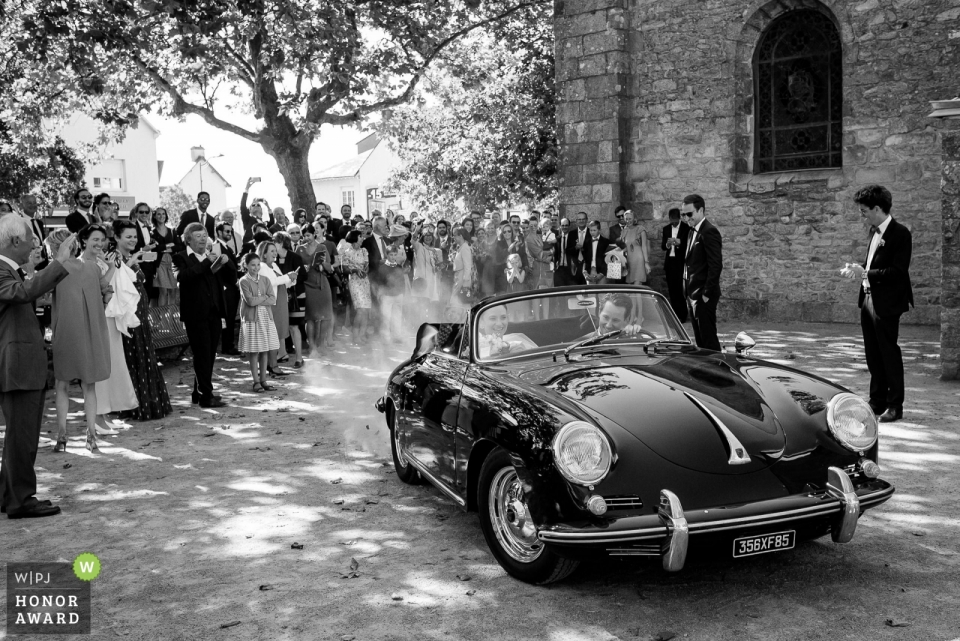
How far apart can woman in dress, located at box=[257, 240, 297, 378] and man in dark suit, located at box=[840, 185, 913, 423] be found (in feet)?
22.3

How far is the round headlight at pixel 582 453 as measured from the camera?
433cm

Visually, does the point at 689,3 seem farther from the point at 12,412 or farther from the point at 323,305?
the point at 12,412

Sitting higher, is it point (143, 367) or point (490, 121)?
point (490, 121)

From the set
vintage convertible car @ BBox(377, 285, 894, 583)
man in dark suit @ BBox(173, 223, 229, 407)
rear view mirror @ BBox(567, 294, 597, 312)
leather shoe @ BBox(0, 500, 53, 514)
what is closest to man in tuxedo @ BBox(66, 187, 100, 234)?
man in dark suit @ BBox(173, 223, 229, 407)

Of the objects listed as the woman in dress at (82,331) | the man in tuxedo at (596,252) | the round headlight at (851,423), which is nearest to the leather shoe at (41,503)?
the woman in dress at (82,331)

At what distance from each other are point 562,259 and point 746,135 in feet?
12.9

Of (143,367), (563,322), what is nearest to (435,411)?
(563,322)

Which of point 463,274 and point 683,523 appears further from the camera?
point 463,274

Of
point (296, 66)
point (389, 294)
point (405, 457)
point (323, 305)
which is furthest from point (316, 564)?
point (296, 66)

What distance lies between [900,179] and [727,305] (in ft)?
11.7

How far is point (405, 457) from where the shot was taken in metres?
6.61

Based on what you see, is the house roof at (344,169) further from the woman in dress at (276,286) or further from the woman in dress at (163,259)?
the woman in dress at (276,286)

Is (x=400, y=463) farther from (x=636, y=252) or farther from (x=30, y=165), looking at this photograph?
(x=30, y=165)

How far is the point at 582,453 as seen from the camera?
4.41 meters
